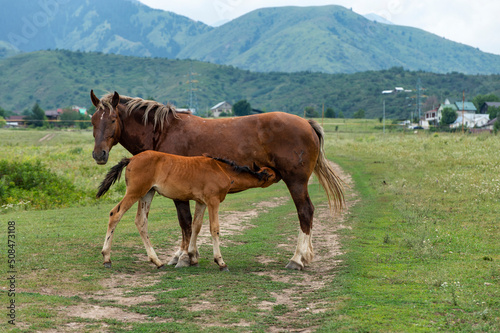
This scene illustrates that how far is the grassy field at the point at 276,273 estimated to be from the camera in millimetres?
5949

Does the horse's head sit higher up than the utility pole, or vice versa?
the utility pole

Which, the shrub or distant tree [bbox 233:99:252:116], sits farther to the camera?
distant tree [bbox 233:99:252:116]

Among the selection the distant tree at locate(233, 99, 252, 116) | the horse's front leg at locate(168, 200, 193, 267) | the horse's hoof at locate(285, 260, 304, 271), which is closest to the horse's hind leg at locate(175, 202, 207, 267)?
the horse's front leg at locate(168, 200, 193, 267)

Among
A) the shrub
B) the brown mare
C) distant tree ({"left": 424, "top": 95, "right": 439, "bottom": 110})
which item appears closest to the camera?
the brown mare

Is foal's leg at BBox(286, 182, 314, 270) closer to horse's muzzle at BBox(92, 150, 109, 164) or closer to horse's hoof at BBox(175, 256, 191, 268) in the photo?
horse's hoof at BBox(175, 256, 191, 268)

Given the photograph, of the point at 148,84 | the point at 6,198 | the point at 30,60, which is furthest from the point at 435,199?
the point at 30,60

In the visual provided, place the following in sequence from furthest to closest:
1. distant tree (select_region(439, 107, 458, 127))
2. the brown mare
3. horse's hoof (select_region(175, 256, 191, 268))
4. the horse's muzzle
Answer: distant tree (select_region(439, 107, 458, 127))
the brown mare
the horse's muzzle
horse's hoof (select_region(175, 256, 191, 268))

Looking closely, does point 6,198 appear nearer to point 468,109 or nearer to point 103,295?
point 103,295

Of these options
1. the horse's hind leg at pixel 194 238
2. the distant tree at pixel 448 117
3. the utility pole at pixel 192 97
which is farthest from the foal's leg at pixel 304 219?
the distant tree at pixel 448 117

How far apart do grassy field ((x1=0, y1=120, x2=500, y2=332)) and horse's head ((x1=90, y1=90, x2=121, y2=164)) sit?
5.98ft

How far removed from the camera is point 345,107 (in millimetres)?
122750

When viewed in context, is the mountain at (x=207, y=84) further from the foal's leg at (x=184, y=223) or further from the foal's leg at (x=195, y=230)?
the foal's leg at (x=195, y=230)

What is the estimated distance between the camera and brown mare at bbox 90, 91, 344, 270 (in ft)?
30.5

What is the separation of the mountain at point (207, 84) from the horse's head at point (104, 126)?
102153 mm
